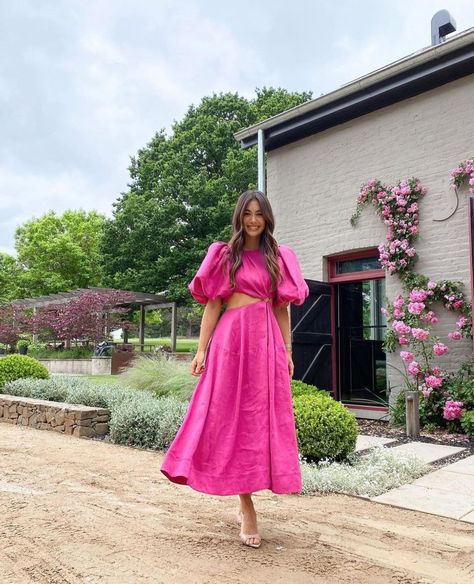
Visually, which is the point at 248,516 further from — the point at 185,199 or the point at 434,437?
the point at 185,199

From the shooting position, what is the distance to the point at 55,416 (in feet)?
20.1

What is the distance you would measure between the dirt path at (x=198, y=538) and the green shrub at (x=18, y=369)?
4416 millimetres

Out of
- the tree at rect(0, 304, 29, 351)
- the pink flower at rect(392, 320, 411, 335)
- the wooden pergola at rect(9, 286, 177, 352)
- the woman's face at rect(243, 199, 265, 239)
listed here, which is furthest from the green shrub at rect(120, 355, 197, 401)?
the tree at rect(0, 304, 29, 351)

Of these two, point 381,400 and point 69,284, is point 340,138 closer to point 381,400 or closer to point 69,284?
point 381,400

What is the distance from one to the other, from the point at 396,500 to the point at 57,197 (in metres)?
29.7

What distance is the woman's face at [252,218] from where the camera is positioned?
8.51ft

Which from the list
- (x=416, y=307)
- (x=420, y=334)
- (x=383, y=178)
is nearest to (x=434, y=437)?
(x=420, y=334)

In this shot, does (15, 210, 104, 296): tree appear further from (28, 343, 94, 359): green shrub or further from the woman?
the woman

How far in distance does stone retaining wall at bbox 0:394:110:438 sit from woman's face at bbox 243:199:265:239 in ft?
13.1

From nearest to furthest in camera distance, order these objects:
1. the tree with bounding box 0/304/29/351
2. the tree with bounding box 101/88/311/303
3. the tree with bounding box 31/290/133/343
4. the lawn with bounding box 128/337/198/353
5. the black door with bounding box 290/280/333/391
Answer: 1. the black door with bounding box 290/280/333/391
2. the tree with bounding box 31/290/133/343
3. the tree with bounding box 101/88/311/303
4. the lawn with bounding box 128/337/198/353
5. the tree with bounding box 0/304/29/351

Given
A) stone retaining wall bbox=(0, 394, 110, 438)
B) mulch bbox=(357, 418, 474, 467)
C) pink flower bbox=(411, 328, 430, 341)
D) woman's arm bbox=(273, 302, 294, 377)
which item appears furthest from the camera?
pink flower bbox=(411, 328, 430, 341)

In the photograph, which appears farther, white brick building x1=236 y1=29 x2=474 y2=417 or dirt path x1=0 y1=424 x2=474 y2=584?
white brick building x1=236 y1=29 x2=474 y2=417

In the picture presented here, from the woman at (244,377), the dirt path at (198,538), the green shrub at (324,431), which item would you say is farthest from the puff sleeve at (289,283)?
the green shrub at (324,431)

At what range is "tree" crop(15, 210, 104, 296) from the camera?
85.3 ft
